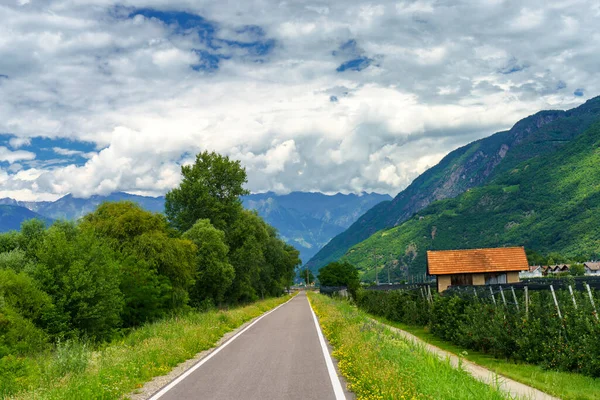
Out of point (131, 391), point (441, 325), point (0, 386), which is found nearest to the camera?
point (131, 391)

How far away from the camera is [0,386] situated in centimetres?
1231

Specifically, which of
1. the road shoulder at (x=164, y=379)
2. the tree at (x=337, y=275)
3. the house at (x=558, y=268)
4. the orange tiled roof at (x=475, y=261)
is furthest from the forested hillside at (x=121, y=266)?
the house at (x=558, y=268)

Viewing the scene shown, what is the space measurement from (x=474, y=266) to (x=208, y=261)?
23.9 meters

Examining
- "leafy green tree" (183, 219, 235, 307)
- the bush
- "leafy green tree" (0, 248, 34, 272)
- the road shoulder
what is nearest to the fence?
the bush

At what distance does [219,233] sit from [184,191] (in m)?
8.96

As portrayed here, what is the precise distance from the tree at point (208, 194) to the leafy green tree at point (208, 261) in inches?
220

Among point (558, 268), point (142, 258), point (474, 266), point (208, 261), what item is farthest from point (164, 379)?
point (558, 268)

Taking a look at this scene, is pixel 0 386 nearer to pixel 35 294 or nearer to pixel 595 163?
pixel 35 294

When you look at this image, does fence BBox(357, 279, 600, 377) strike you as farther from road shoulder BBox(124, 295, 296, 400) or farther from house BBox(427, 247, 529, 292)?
house BBox(427, 247, 529, 292)

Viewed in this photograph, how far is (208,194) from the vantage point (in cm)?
5922

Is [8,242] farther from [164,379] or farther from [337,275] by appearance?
[337,275]

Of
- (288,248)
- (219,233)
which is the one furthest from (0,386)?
(288,248)

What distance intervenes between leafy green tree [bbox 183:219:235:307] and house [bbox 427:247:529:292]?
19.3 m

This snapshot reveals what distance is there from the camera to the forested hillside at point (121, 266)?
27.2m
